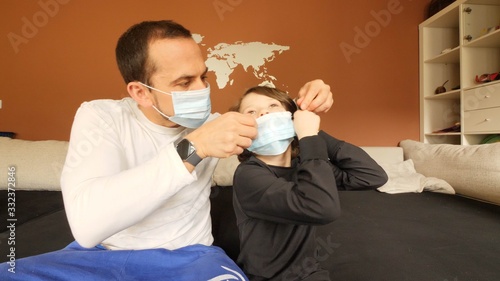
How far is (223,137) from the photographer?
2.35 ft

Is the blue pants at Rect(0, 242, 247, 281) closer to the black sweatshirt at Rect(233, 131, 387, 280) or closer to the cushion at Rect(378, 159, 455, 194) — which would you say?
the black sweatshirt at Rect(233, 131, 387, 280)

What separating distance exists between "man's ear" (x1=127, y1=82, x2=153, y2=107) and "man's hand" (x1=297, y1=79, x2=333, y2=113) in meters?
0.50

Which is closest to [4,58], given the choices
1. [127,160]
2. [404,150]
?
[127,160]

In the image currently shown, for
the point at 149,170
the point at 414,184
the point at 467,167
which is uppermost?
the point at 149,170

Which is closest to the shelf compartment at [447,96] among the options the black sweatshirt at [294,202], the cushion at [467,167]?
the cushion at [467,167]

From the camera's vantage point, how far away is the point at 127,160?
0.89 meters

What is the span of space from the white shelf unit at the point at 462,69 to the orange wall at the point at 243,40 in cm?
13

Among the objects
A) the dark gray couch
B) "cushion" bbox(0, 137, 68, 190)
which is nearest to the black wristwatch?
the dark gray couch

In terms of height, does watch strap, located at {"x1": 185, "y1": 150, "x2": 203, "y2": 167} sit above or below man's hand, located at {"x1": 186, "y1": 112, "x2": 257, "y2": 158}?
below

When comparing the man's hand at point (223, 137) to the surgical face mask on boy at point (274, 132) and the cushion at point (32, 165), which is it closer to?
the surgical face mask on boy at point (274, 132)

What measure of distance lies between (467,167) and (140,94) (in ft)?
7.06

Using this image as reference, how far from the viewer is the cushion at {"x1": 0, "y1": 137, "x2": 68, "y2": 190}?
217 centimetres

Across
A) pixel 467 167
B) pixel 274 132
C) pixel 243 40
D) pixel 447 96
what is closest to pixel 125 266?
pixel 274 132

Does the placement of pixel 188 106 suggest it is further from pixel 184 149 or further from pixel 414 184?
pixel 414 184
